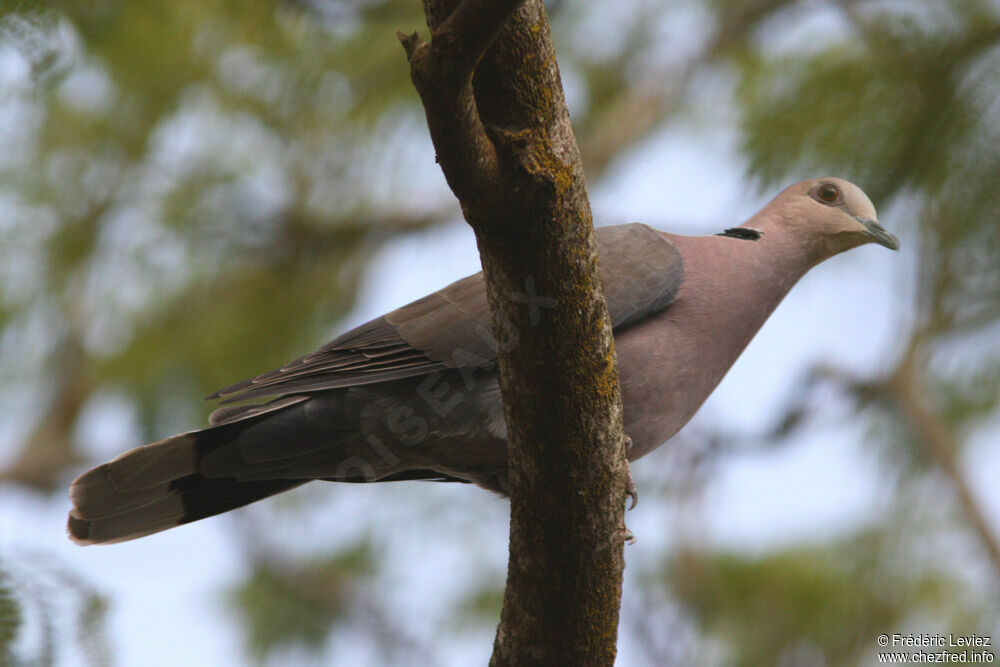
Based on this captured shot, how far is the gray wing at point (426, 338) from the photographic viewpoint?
2.62 meters

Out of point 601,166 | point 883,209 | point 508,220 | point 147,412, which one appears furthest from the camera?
point 601,166

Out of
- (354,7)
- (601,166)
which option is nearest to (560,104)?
(354,7)

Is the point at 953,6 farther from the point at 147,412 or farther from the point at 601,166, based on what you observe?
the point at 147,412

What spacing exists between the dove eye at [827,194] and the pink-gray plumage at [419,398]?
1.54 feet

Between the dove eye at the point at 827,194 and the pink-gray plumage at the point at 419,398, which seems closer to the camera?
the pink-gray plumage at the point at 419,398

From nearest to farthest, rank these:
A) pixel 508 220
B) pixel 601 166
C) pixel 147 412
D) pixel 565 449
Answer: pixel 508 220 < pixel 565 449 < pixel 147 412 < pixel 601 166

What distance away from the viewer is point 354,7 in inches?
151

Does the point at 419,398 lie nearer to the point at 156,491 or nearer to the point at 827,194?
the point at 156,491

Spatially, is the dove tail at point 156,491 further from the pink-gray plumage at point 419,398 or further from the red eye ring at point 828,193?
the red eye ring at point 828,193

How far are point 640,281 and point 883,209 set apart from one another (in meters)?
0.70

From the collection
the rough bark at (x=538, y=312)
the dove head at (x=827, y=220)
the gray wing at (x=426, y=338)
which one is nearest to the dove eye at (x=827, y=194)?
the dove head at (x=827, y=220)

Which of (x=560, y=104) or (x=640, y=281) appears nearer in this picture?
(x=560, y=104)

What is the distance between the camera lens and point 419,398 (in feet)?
8.79

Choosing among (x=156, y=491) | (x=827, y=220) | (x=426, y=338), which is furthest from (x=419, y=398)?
(x=827, y=220)
